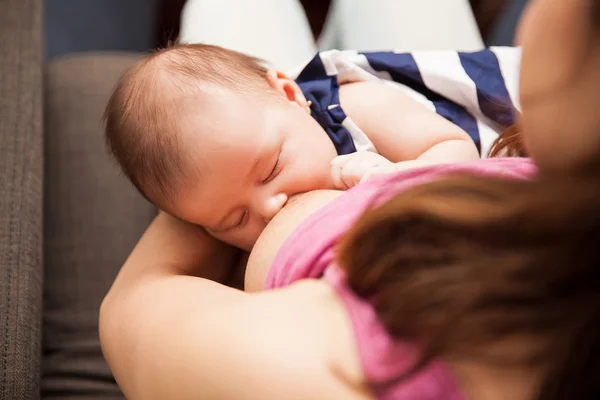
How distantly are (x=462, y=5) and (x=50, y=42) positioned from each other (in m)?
1.26

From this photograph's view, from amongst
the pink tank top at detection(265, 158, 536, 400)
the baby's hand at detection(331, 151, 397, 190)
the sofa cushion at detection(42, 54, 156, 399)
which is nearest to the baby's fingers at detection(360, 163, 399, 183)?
the baby's hand at detection(331, 151, 397, 190)

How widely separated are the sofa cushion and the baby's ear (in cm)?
40

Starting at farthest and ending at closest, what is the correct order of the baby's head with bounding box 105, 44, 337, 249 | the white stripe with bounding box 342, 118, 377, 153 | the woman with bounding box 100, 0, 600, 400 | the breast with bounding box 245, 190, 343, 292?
the white stripe with bounding box 342, 118, 377, 153
the baby's head with bounding box 105, 44, 337, 249
the breast with bounding box 245, 190, 343, 292
the woman with bounding box 100, 0, 600, 400

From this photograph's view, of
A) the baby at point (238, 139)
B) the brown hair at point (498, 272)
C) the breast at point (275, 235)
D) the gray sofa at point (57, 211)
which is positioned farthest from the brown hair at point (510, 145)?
the gray sofa at point (57, 211)

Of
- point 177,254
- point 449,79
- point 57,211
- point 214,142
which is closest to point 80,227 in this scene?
point 57,211

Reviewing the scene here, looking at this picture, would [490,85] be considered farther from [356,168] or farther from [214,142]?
[214,142]

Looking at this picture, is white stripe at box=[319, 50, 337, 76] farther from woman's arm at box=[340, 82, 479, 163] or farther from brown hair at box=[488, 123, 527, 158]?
brown hair at box=[488, 123, 527, 158]

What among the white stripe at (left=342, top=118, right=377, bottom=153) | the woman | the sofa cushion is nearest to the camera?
the woman

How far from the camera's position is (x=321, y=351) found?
444 millimetres

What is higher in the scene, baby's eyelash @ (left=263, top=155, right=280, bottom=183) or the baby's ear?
the baby's ear

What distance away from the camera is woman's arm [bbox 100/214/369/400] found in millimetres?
438

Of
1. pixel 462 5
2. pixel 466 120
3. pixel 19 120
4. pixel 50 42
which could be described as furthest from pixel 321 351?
pixel 50 42

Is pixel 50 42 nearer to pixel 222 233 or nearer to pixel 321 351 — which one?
pixel 222 233

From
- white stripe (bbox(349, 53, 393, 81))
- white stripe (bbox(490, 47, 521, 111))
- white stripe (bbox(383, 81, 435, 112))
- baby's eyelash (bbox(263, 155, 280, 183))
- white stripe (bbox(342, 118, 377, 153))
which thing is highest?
white stripe (bbox(490, 47, 521, 111))
